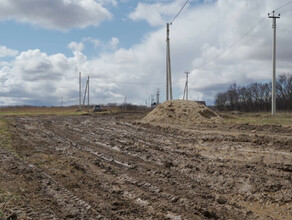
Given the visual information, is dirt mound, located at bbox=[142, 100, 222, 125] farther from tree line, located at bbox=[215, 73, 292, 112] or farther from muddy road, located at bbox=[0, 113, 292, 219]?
tree line, located at bbox=[215, 73, 292, 112]

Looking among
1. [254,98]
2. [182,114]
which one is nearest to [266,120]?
[182,114]

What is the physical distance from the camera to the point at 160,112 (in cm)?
2412

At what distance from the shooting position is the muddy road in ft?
17.5

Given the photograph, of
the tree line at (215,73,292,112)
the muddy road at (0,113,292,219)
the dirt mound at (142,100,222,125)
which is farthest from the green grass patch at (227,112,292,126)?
the tree line at (215,73,292,112)

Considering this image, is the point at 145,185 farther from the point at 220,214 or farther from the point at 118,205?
the point at 220,214

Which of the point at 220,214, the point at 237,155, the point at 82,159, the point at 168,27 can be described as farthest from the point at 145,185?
the point at 168,27

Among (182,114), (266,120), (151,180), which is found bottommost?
(151,180)

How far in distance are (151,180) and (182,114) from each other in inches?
595

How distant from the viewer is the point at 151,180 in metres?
7.18

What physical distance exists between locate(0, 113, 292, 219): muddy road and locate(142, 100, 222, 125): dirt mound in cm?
863

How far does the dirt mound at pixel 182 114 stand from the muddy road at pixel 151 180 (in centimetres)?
863

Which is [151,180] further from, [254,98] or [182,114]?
[254,98]

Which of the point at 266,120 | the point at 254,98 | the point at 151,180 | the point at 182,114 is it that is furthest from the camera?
the point at 254,98

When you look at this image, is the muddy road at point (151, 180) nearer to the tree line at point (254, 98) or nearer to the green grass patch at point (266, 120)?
the green grass patch at point (266, 120)
